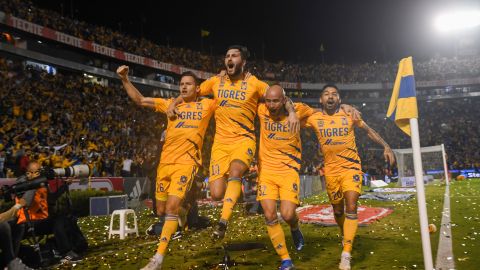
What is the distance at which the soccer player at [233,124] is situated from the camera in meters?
5.82

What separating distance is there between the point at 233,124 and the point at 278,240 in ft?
5.81

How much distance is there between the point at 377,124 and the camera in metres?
55.7

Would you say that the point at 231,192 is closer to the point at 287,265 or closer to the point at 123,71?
the point at 287,265

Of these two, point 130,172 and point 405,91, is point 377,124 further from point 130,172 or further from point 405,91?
point 405,91

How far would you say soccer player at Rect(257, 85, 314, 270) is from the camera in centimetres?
557

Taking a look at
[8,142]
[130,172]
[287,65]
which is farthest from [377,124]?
[8,142]

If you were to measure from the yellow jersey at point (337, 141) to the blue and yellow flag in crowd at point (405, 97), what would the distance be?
186 cm

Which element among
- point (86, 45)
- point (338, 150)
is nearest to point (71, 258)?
point (338, 150)

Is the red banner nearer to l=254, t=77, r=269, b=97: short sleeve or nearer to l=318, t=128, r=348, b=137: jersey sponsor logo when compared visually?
l=254, t=77, r=269, b=97: short sleeve

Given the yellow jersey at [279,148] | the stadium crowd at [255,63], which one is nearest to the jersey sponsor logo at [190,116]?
the yellow jersey at [279,148]

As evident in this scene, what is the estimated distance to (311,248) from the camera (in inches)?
276

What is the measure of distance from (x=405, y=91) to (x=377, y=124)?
178ft

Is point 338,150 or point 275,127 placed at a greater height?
point 275,127

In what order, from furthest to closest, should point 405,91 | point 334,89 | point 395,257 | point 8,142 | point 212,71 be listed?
1. point 212,71
2. point 8,142
3. point 334,89
4. point 395,257
5. point 405,91
